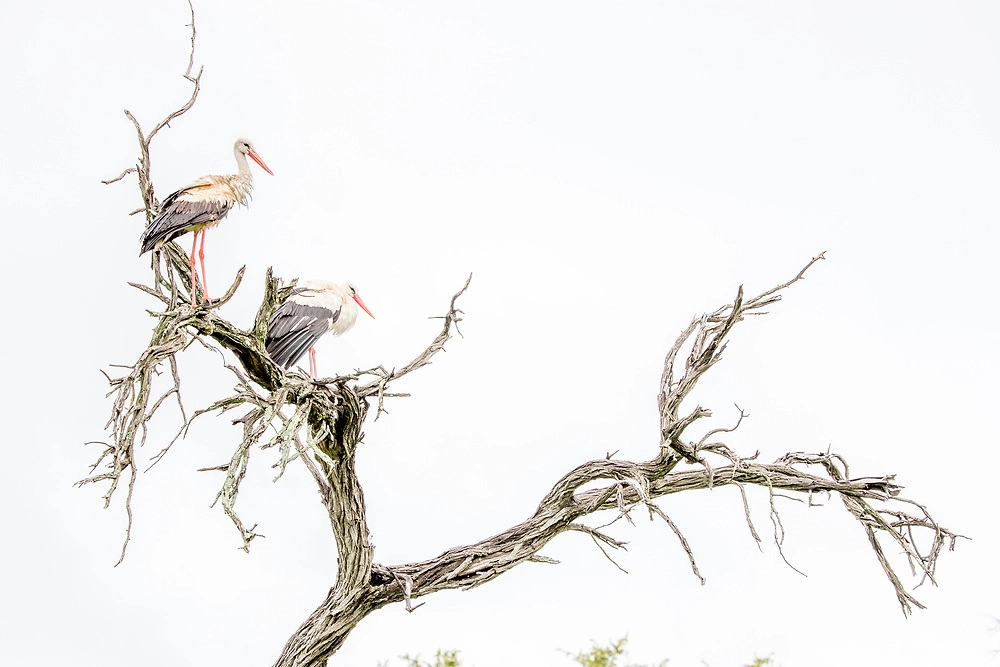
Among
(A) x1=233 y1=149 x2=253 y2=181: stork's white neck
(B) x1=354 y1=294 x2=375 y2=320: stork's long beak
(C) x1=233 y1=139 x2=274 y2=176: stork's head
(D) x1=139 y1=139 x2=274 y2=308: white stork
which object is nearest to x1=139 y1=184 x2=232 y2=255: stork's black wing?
(D) x1=139 y1=139 x2=274 y2=308: white stork

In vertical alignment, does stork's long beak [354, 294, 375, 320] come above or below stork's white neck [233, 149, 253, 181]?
below

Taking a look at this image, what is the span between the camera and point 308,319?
415 centimetres

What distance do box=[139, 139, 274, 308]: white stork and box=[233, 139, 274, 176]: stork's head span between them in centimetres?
15

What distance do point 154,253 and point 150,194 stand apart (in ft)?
0.75

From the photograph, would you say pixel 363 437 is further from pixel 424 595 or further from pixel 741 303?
pixel 741 303

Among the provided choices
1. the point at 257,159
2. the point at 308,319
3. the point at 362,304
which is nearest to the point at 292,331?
the point at 308,319

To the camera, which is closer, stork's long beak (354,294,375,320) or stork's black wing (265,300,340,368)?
stork's black wing (265,300,340,368)

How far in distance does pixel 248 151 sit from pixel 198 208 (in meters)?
0.83

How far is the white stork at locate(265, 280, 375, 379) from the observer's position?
13.2 ft

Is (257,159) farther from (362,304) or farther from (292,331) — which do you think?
(292,331)

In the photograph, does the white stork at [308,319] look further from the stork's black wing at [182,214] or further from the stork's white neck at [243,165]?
the stork's white neck at [243,165]

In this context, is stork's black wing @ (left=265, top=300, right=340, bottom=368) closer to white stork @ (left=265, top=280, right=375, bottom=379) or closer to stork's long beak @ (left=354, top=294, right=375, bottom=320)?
white stork @ (left=265, top=280, right=375, bottom=379)

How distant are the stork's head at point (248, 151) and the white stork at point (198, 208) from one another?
152mm

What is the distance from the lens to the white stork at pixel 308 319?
4.02m
